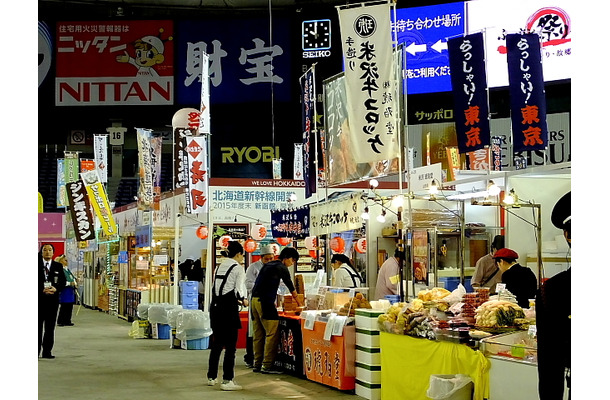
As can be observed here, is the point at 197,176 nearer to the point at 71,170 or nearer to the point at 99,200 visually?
the point at 99,200

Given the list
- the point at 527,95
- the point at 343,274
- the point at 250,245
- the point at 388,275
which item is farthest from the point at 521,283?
the point at 250,245

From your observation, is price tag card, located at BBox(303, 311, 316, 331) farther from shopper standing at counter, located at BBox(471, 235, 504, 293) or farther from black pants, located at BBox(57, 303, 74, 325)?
black pants, located at BBox(57, 303, 74, 325)

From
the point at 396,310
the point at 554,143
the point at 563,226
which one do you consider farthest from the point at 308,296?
the point at 554,143

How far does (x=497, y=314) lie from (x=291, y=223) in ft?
17.6

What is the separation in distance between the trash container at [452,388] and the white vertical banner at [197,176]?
8.49m

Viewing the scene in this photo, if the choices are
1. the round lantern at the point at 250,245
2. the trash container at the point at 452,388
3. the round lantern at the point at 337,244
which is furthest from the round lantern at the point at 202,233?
the trash container at the point at 452,388

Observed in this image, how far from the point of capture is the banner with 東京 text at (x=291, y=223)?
11508mm

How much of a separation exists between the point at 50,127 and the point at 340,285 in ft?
73.0

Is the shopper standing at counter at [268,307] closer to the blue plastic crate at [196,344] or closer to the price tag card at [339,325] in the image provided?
the price tag card at [339,325]

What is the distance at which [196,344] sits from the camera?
13.6 meters

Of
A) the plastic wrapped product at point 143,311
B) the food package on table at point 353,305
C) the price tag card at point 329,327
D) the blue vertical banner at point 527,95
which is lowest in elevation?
the plastic wrapped product at point 143,311

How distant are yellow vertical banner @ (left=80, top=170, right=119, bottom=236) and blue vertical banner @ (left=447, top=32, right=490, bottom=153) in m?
9.29

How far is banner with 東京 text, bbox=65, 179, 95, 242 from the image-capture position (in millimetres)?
14922
